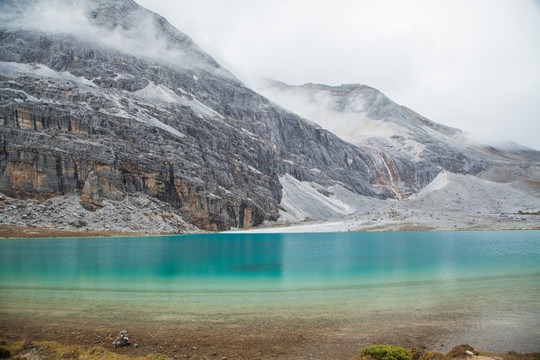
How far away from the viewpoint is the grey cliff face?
10544 centimetres

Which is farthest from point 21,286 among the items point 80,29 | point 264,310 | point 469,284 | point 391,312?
point 80,29

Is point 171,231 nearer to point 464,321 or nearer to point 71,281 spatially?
point 71,281

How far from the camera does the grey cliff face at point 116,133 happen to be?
105 m

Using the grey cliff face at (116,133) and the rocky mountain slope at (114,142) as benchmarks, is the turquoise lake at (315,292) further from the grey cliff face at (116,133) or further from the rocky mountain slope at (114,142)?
the grey cliff face at (116,133)

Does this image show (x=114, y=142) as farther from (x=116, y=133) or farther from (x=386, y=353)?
(x=386, y=353)

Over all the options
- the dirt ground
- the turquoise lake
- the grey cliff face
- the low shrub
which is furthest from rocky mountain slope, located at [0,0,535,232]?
the low shrub

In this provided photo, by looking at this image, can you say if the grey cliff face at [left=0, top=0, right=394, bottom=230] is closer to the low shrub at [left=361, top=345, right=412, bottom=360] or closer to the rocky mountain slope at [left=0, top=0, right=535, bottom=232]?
the rocky mountain slope at [left=0, top=0, right=535, bottom=232]

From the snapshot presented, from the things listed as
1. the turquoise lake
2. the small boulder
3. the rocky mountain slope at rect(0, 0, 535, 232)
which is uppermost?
the rocky mountain slope at rect(0, 0, 535, 232)

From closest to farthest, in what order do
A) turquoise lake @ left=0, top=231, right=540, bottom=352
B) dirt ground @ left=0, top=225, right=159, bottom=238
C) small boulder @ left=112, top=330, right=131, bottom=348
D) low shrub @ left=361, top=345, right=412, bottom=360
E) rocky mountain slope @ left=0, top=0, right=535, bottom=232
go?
low shrub @ left=361, top=345, right=412, bottom=360
small boulder @ left=112, top=330, right=131, bottom=348
turquoise lake @ left=0, top=231, right=540, bottom=352
dirt ground @ left=0, top=225, right=159, bottom=238
rocky mountain slope @ left=0, top=0, right=535, bottom=232

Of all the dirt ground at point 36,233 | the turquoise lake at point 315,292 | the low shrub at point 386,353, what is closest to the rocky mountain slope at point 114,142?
the dirt ground at point 36,233

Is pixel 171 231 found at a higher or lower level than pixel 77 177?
lower

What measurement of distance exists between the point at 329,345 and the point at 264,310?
5988 mm

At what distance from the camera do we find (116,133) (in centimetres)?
12094

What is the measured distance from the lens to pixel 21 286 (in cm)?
2691
